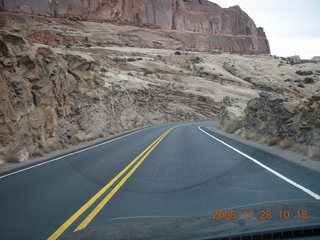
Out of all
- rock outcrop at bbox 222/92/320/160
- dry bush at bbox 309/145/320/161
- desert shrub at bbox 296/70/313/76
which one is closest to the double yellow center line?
dry bush at bbox 309/145/320/161

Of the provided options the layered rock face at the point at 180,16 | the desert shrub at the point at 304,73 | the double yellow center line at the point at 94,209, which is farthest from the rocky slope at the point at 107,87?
the double yellow center line at the point at 94,209

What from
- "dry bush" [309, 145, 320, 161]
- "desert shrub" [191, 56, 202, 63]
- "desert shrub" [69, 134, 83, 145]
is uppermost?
"desert shrub" [191, 56, 202, 63]

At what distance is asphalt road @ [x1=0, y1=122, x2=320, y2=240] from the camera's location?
543 centimetres

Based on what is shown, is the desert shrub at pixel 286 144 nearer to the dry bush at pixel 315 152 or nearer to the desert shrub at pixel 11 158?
the dry bush at pixel 315 152

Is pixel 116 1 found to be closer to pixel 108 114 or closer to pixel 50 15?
pixel 50 15

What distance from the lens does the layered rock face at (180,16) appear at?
11300cm

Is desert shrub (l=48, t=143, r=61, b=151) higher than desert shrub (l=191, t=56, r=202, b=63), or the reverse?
desert shrub (l=191, t=56, r=202, b=63)

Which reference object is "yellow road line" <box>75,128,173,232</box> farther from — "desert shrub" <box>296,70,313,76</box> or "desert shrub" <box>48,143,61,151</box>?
"desert shrub" <box>296,70,313,76</box>

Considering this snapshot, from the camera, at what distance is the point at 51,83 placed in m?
21.0

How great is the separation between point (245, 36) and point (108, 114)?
12618cm
